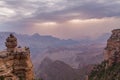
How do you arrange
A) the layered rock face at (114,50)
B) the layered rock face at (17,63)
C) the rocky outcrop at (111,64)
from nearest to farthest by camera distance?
the layered rock face at (17,63) < the rocky outcrop at (111,64) < the layered rock face at (114,50)

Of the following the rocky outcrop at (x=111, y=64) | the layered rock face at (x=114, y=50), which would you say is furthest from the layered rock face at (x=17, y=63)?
the layered rock face at (x=114, y=50)

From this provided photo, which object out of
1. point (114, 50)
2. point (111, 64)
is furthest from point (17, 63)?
point (114, 50)

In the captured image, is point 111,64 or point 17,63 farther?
point 111,64

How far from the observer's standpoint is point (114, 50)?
526 ft

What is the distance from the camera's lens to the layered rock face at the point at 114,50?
510 feet

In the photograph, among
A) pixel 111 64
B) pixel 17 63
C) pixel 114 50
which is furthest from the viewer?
pixel 114 50

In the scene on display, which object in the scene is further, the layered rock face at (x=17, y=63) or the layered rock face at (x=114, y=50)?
the layered rock face at (x=114, y=50)

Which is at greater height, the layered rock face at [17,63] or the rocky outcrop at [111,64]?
the layered rock face at [17,63]

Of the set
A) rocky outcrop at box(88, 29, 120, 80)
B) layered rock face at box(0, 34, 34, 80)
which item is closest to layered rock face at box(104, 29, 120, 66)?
rocky outcrop at box(88, 29, 120, 80)

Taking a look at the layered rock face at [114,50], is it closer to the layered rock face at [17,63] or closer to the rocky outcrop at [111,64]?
the rocky outcrop at [111,64]

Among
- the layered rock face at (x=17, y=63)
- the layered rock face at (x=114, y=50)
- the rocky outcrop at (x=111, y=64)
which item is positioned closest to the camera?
the layered rock face at (x=17, y=63)

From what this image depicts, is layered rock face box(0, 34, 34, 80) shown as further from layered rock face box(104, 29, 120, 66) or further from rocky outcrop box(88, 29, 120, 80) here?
layered rock face box(104, 29, 120, 66)

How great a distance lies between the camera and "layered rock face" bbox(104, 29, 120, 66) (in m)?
156

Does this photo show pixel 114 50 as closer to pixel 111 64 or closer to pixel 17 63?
pixel 111 64
